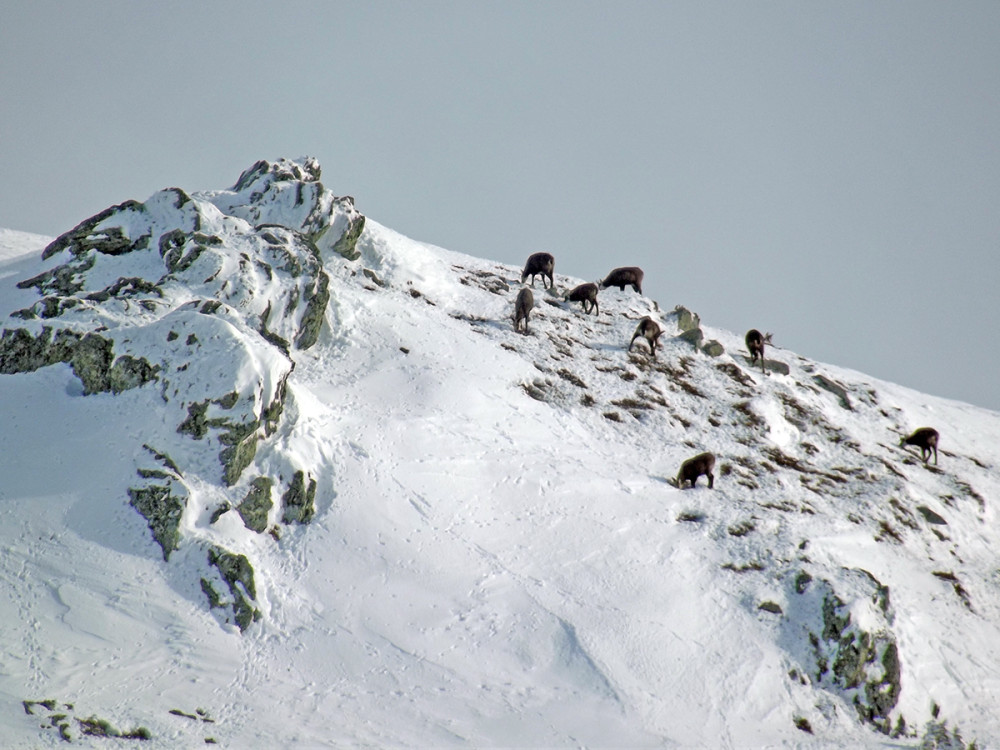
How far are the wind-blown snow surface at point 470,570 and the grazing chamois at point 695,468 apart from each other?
0.55 metres

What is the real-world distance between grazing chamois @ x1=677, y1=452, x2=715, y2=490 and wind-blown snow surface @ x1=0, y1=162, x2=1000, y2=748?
1.82 feet

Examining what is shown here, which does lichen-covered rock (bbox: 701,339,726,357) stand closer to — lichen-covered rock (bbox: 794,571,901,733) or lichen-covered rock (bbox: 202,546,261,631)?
lichen-covered rock (bbox: 794,571,901,733)

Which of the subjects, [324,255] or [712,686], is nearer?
[712,686]

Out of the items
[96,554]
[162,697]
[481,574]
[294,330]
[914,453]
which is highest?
[914,453]

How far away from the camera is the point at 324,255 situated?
26281mm

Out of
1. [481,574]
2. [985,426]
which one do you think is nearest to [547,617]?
[481,574]

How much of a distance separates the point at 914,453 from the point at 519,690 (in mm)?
20958

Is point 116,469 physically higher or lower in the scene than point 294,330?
lower

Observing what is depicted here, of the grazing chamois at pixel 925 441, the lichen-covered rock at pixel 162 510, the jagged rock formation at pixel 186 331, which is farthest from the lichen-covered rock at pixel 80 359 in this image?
the grazing chamois at pixel 925 441

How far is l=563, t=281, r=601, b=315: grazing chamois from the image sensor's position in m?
29.7

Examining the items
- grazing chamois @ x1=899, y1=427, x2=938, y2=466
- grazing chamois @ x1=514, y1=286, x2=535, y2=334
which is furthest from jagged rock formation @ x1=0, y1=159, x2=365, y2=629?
grazing chamois @ x1=899, y1=427, x2=938, y2=466

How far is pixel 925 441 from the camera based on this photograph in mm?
27000

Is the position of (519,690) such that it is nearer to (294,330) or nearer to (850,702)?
(850,702)

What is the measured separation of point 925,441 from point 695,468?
12793 mm
